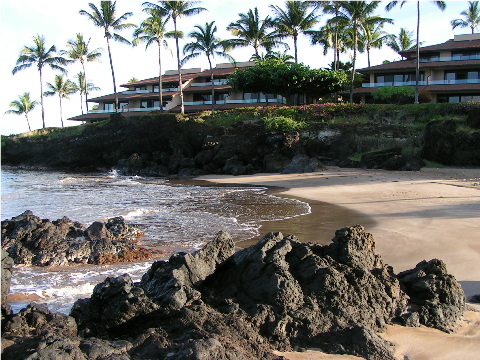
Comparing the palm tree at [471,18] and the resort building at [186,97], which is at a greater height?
the palm tree at [471,18]

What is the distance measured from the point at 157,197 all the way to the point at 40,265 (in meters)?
11.7

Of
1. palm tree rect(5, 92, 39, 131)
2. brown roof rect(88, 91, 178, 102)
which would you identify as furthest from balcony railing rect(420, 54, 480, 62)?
palm tree rect(5, 92, 39, 131)

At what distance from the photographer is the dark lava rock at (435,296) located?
5863mm

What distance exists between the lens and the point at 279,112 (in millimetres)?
36875

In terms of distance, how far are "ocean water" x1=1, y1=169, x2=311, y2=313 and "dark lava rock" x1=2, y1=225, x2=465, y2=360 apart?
6.27 feet

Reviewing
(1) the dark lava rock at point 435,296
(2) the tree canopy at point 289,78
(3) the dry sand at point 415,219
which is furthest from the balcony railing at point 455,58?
(1) the dark lava rock at point 435,296

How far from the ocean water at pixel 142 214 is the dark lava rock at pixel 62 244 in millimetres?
373

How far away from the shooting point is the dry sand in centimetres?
538

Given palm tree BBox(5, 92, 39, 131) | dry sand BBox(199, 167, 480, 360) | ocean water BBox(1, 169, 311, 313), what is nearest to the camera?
dry sand BBox(199, 167, 480, 360)

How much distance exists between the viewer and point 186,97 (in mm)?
56375

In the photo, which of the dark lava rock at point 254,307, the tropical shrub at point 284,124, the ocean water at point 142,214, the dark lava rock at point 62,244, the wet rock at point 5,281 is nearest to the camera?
the dark lava rock at point 254,307

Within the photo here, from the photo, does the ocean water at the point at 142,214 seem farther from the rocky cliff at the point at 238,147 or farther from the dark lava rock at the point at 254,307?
the rocky cliff at the point at 238,147

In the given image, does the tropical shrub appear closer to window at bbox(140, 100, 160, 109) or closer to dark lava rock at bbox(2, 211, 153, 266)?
dark lava rock at bbox(2, 211, 153, 266)

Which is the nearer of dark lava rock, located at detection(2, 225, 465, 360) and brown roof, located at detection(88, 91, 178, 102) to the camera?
dark lava rock, located at detection(2, 225, 465, 360)
